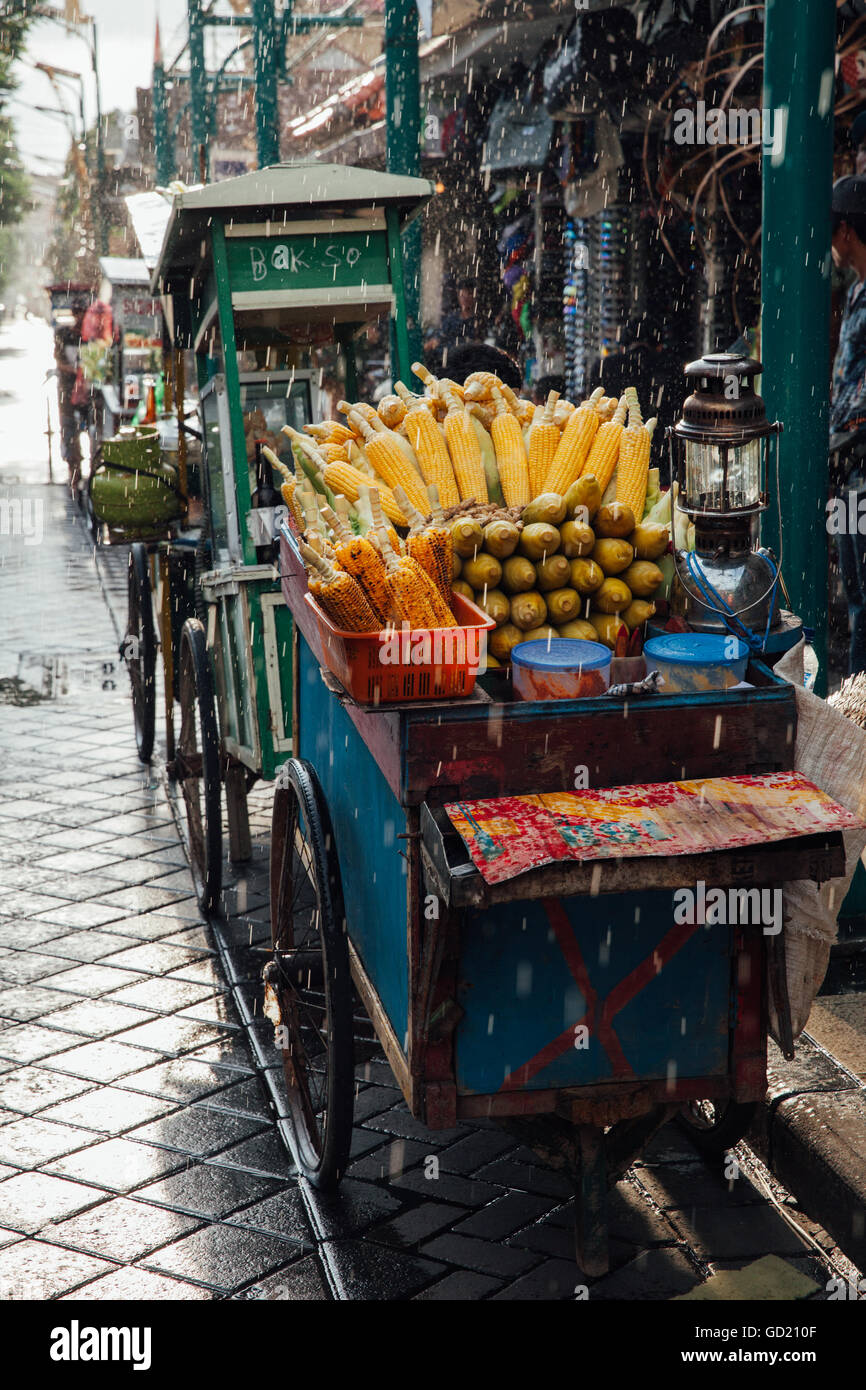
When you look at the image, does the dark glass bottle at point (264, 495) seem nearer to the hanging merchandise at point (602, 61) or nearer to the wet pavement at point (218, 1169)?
the wet pavement at point (218, 1169)

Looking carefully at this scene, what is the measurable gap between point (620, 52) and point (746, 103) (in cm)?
101

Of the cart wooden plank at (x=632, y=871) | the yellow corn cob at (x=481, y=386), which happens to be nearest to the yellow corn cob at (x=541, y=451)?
the yellow corn cob at (x=481, y=386)

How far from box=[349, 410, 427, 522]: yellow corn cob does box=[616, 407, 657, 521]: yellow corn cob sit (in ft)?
1.75

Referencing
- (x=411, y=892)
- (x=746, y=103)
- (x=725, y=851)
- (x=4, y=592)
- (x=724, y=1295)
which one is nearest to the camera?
(x=725, y=851)

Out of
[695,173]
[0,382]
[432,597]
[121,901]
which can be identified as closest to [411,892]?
[432,597]

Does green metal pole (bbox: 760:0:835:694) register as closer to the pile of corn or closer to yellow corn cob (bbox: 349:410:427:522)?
the pile of corn

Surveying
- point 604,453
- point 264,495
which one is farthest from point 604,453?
point 264,495

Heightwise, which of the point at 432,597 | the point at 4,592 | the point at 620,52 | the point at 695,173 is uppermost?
the point at 620,52

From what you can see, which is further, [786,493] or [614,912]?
[786,493]

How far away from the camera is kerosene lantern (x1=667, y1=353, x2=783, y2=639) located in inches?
139

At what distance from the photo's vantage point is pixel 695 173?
26.1ft

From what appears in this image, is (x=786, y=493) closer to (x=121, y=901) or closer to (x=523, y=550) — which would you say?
(x=523, y=550)

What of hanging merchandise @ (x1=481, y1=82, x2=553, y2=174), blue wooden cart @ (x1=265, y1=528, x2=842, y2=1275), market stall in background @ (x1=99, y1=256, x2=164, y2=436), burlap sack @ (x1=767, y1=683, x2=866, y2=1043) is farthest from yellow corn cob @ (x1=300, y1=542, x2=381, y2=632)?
market stall in background @ (x1=99, y1=256, x2=164, y2=436)

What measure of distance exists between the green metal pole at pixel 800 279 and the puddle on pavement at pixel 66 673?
18.9 feet
